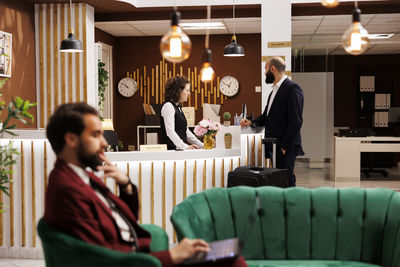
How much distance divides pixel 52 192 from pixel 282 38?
6742mm

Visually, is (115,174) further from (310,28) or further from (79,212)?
(310,28)

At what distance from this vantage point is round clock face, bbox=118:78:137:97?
472 inches

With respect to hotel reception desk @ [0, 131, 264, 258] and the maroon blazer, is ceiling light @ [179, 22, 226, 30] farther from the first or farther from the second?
the maroon blazer

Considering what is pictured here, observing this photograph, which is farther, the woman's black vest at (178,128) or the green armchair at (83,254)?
the woman's black vest at (178,128)

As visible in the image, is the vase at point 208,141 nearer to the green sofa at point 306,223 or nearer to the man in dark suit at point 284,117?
the man in dark suit at point 284,117

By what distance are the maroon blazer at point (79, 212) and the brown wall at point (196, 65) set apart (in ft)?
31.9

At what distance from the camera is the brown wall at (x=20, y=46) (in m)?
7.27

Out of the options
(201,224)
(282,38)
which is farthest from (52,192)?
(282,38)

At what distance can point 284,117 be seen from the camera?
487 centimetres

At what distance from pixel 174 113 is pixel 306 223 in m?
2.57

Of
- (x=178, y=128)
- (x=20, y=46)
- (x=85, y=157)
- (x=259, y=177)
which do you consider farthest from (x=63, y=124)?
(x=20, y=46)

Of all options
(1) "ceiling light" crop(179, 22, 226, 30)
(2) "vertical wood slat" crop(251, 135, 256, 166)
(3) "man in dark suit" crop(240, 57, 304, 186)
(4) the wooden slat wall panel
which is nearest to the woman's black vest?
(2) "vertical wood slat" crop(251, 135, 256, 166)

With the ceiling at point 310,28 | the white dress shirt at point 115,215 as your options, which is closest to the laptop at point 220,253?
the white dress shirt at point 115,215

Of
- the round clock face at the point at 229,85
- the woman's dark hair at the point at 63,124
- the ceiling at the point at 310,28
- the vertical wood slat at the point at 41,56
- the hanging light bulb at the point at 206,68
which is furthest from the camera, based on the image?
the round clock face at the point at 229,85
